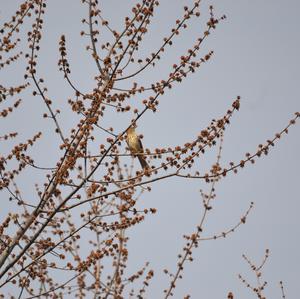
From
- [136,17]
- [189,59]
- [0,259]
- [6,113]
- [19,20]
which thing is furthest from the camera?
[6,113]

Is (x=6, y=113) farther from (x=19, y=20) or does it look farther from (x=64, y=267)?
(x=64, y=267)

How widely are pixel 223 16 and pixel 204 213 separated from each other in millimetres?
3007

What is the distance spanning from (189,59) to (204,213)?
2.79m

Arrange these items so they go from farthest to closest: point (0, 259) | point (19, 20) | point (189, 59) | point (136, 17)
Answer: point (19, 20), point (136, 17), point (189, 59), point (0, 259)

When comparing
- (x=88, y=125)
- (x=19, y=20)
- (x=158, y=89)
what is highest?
(x=19, y=20)

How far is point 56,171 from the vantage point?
416cm

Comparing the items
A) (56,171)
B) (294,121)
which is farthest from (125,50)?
(294,121)

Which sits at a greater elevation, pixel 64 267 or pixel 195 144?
pixel 195 144

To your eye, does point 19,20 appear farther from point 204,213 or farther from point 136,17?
point 204,213

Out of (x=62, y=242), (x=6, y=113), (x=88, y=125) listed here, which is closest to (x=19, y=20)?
(x=6, y=113)

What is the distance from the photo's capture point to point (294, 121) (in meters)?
4.37

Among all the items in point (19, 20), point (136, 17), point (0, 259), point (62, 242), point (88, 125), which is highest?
point (19, 20)

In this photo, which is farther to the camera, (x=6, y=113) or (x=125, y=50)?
(x=6, y=113)

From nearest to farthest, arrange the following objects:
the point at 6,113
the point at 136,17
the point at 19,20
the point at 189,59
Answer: the point at 189,59 → the point at 136,17 → the point at 19,20 → the point at 6,113
